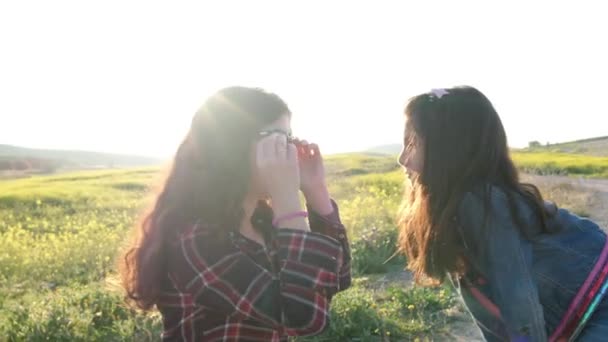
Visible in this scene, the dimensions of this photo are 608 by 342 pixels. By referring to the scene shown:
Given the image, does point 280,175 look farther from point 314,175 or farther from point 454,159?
point 454,159

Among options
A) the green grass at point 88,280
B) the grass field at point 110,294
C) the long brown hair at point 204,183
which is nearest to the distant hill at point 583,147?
the green grass at point 88,280

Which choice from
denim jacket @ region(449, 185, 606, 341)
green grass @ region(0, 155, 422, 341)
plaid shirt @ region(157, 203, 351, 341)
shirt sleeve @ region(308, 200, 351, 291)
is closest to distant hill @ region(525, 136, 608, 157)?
green grass @ region(0, 155, 422, 341)

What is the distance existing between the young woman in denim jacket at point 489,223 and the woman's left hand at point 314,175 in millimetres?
350

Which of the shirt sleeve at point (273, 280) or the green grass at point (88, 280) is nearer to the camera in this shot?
the shirt sleeve at point (273, 280)

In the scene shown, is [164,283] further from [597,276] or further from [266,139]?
[597,276]

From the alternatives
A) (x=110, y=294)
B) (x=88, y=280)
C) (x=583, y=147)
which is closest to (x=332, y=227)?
(x=110, y=294)

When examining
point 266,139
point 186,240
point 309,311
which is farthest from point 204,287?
point 266,139

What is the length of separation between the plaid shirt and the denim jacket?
56cm

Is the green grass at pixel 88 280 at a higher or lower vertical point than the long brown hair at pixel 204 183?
lower

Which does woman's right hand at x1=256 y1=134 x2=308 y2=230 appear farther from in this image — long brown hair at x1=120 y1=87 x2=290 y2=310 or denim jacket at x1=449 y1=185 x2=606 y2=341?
denim jacket at x1=449 y1=185 x2=606 y2=341

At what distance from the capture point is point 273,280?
1.62 metres

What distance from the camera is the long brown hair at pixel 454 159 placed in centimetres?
209

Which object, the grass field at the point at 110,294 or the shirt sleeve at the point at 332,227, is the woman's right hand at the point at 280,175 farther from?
the grass field at the point at 110,294

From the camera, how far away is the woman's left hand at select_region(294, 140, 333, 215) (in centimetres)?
206
